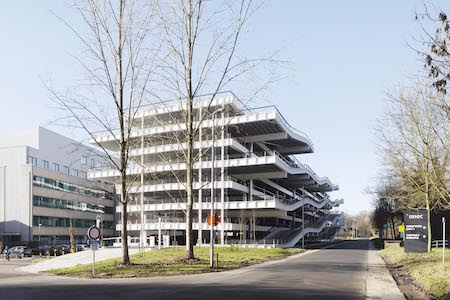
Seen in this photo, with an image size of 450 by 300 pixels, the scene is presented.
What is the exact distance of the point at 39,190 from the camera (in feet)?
267

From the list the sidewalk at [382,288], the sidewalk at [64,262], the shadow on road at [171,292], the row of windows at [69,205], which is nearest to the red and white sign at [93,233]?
the shadow on road at [171,292]

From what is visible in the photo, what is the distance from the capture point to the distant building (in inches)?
3059

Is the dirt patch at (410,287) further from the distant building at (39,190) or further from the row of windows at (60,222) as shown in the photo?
the row of windows at (60,222)

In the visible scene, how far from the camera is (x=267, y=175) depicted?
6719 centimetres

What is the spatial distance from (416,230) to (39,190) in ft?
216

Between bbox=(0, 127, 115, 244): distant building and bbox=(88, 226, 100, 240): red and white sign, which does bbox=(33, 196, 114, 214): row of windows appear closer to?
bbox=(0, 127, 115, 244): distant building

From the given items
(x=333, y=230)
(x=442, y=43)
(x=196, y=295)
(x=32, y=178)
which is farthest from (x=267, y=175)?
(x=333, y=230)

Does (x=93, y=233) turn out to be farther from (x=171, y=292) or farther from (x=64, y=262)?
(x=64, y=262)

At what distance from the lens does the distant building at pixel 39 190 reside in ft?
255

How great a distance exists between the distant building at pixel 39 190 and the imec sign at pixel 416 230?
47.9m

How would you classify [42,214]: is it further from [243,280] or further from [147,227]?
[243,280]

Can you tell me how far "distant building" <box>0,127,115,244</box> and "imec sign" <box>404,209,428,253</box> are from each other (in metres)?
47.9

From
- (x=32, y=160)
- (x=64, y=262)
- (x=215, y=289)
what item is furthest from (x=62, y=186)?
(x=215, y=289)

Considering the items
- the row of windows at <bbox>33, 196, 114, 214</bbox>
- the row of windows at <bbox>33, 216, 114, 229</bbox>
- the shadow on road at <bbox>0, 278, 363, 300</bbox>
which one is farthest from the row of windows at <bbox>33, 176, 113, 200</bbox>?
the shadow on road at <bbox>0, 278, 363, 300</bbox>
